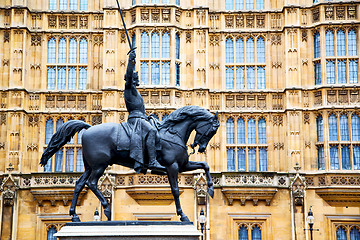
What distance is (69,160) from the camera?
31.2 m

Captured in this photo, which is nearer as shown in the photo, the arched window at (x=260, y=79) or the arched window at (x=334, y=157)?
the arched window at (x=334, y=157)

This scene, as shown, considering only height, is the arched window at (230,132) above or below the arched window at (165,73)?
below

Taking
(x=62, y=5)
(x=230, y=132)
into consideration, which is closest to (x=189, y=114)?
(x=230, y=132)

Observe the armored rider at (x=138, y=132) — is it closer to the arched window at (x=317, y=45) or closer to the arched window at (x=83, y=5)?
the arched window at (x=317, y=45)

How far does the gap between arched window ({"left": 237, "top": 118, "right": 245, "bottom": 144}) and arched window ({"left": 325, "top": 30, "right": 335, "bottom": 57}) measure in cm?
573

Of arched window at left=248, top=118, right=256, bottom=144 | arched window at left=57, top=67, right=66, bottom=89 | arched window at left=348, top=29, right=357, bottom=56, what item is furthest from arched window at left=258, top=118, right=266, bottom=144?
arched window at left=57, top=67, right=66, bottom=89

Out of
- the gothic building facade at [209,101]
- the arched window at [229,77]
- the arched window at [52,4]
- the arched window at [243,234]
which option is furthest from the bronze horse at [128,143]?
the arched window at [52,4]

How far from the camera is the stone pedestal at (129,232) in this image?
10891 mm

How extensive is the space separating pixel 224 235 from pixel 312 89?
8878mm

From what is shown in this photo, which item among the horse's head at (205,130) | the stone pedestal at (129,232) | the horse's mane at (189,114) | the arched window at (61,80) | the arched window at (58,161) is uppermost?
the arched window at (61,80)

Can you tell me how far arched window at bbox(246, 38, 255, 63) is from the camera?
105ft

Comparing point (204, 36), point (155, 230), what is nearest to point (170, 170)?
point (155, 230)

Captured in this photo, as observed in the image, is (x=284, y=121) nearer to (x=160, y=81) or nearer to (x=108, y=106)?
(x=160, y=81)

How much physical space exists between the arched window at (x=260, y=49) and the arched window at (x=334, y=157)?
6.00 metres
